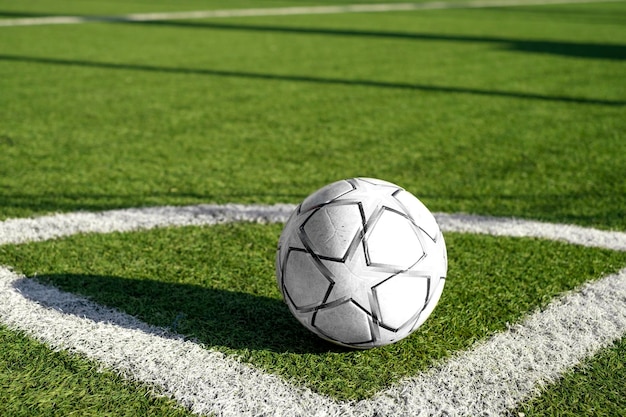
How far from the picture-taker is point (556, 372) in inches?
96.7

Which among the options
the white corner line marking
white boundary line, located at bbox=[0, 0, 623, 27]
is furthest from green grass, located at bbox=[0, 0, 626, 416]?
white boundary line, located at bbox=[0, 0, 623, 27]

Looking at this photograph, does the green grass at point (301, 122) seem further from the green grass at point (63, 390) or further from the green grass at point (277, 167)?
the green grass at point (63, 390)

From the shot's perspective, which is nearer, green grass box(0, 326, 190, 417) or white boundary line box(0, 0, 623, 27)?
green grass box(0, 326, 190, 417)

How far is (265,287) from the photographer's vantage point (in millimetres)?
3094

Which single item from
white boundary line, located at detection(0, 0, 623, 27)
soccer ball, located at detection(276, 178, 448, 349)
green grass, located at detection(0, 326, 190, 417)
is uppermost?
soccer ball, located at detection(276, 178, 448, 349)

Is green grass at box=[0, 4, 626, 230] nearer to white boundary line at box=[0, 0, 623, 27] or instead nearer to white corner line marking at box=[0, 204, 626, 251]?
white corner line marking at box=[0, 204, 626, 251]

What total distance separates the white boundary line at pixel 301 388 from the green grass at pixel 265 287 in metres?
0.07

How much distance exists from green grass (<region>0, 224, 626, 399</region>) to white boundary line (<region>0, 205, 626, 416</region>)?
0.07 m

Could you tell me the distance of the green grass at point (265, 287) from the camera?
2502 millimetres

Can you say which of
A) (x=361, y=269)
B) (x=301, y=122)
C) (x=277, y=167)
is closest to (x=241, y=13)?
(x=301, y=122)

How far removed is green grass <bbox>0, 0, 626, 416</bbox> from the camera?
2.50m

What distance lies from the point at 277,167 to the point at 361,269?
8.83 feet

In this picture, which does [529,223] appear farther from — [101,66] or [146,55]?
[146,55]

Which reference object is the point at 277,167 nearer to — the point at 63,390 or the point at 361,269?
the point at 361,269
